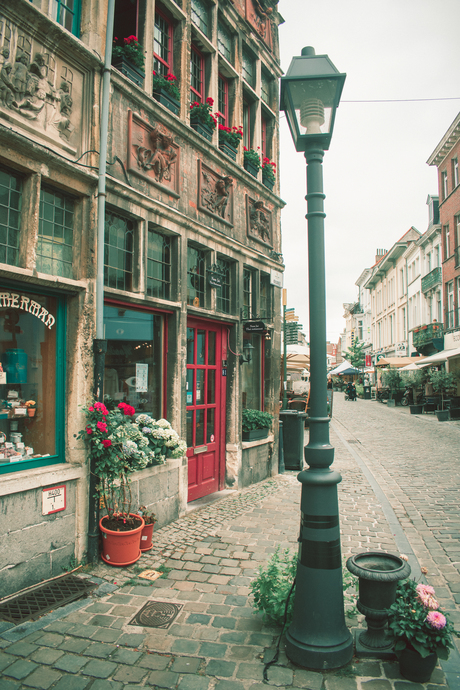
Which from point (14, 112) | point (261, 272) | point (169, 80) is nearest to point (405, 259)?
point (261, 272)

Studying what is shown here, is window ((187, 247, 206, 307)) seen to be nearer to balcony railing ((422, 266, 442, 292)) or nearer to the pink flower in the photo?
the pink flower

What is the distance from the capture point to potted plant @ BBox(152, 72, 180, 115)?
6156 mm

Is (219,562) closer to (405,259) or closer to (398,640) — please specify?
(398,640)

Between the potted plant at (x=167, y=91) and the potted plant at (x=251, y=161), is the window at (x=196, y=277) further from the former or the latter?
the potted plant at (x=251, y=161)

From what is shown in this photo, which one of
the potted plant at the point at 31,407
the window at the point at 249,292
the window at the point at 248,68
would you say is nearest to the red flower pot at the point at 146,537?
the potted plant at the point at 31,407

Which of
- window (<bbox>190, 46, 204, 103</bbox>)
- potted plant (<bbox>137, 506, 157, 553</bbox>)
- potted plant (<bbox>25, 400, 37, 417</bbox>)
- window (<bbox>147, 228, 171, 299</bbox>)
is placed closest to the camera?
potted plant (<bbox>25, 400, 37, 417</bbox>)

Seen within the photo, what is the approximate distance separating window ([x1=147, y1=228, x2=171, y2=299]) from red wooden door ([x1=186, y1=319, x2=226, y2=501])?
883 mm

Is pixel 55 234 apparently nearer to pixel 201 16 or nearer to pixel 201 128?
pixel 201 128

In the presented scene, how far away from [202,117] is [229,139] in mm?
1009

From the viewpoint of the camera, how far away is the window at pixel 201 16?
24.2 feet

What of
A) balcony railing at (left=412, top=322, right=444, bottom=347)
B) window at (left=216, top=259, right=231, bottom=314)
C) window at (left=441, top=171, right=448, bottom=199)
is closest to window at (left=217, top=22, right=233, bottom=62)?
window at (left=216, top=259, right=231, bottom=314)

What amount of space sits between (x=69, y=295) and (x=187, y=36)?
4.57 meters

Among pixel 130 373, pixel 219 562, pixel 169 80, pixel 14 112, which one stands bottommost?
pixel 219 562

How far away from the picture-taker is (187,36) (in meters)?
6.79
